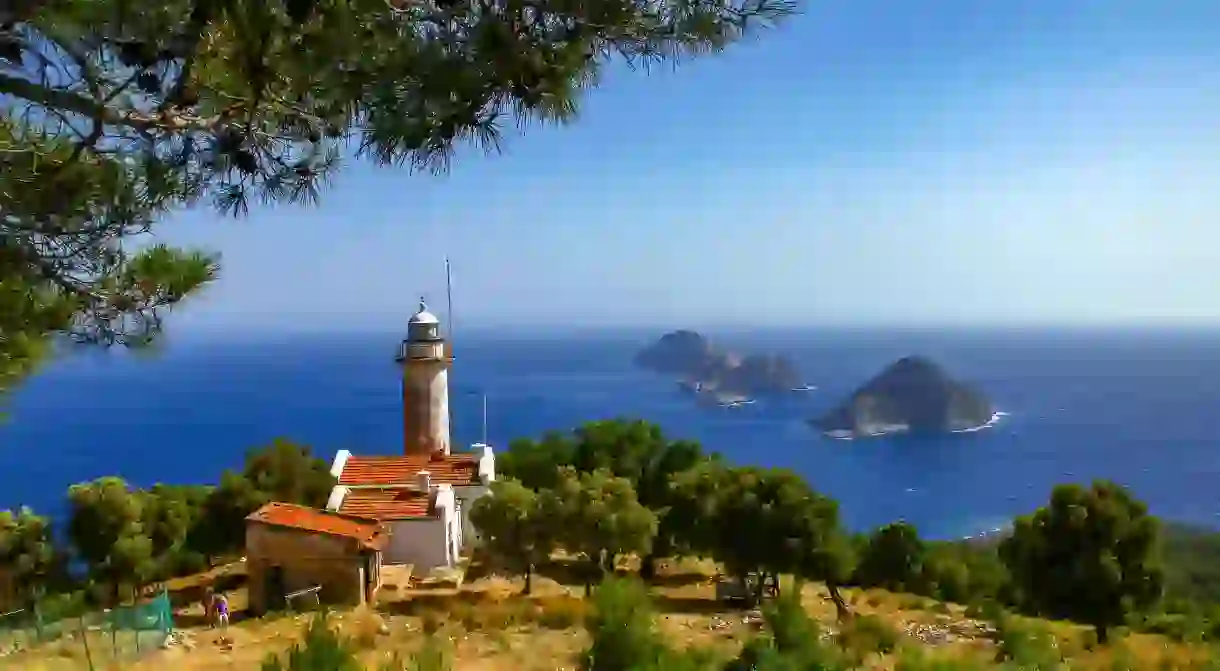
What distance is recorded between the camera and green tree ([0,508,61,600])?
608 inches

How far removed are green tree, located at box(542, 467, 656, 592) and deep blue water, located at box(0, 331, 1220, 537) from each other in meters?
9.38

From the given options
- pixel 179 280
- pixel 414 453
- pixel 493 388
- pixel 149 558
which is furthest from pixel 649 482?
pixel 493 388

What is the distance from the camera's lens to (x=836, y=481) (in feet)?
214

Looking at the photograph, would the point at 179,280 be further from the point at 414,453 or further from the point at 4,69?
the point at 414,453

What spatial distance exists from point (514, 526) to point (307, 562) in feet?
10.3

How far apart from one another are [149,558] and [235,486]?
2.76m

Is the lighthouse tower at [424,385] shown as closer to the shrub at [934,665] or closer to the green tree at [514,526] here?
the green tree at [514,526]

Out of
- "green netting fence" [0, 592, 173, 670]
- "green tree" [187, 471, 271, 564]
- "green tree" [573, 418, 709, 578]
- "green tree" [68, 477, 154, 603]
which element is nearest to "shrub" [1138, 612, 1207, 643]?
"green tree" [573, 418, 709, 578]

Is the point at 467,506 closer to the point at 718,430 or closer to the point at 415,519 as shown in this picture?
the point at 415,519

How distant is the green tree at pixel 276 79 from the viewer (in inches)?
150

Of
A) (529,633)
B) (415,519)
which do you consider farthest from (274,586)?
(529,633)

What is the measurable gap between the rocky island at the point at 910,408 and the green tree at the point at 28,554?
7907cm

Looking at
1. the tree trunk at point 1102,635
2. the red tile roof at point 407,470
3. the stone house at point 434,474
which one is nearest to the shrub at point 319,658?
the stone house at point 434,474

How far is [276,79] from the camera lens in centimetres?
408
